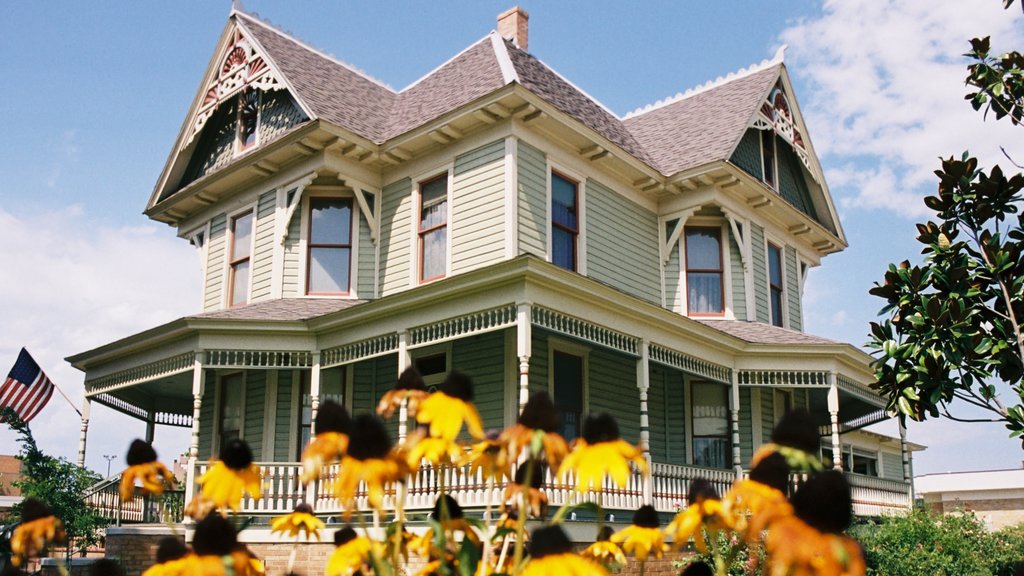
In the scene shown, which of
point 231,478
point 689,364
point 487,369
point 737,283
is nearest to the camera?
point 231,478

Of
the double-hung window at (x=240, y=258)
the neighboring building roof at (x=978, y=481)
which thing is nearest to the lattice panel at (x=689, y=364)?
the double-hung window at (x=240, y=258)

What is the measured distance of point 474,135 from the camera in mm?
16297

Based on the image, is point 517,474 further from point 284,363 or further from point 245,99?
point 245,99

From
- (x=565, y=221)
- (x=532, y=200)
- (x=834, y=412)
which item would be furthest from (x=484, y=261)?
(x=834, y=412)

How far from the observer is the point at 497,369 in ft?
50.8

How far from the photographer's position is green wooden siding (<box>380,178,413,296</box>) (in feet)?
56.5

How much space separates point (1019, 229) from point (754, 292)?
28.4 feet

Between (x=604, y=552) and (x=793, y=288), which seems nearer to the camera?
(x=604, y=552)

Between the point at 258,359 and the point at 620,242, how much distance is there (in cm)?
709

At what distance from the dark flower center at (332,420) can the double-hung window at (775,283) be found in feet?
61.5

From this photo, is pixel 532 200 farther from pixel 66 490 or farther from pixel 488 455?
pixel 488 455

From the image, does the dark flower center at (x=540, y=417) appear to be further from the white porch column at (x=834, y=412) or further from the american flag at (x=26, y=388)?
the american flag at (x=26, y=388)

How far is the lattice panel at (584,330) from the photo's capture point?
1303 centimetres

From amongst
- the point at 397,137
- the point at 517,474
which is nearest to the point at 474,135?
the point at 397,137
